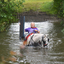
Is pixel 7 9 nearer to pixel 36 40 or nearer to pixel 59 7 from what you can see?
pixel 36 40

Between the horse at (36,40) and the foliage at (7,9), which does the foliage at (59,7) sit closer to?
the foliage at (7,9)

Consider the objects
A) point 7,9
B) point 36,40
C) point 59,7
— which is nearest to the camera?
point 36,40

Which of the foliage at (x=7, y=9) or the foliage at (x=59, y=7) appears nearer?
the foliage at (x=7, y=9)

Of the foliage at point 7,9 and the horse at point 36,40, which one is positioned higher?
the foliage at point 7,9

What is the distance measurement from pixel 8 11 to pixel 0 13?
126 centimetres

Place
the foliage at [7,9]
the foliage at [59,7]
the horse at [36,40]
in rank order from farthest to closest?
the foliage at [59,7] → the foliage at [7,9] → the horse at [36,40]

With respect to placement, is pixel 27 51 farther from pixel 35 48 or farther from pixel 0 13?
pixel 0 13

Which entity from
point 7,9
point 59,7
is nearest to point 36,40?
point 7,9

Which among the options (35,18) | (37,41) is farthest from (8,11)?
(35,18)

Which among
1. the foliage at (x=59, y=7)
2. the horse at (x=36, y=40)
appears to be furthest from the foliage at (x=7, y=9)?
the foliage at (x=59, y=7)

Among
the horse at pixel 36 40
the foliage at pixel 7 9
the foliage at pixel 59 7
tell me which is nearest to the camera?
the horse at pixel 36 40

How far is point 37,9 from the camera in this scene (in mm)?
33000

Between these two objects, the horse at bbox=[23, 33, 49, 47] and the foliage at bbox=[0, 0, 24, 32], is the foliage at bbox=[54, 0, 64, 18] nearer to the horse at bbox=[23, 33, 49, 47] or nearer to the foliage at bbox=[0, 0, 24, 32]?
the foliage at bbox=[0, 0, 24, 32]

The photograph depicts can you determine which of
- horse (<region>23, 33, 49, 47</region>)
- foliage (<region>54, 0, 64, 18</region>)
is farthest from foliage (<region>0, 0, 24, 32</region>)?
foliage (<region>54, 0, 64, 18</region>)
